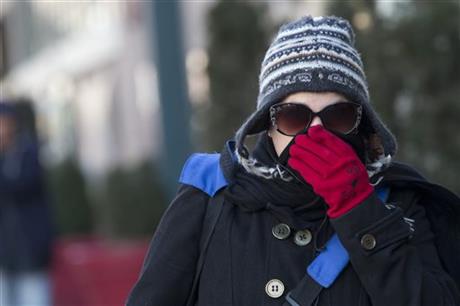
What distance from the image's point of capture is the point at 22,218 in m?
8.41

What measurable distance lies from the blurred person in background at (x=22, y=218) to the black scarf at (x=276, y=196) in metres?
5.51

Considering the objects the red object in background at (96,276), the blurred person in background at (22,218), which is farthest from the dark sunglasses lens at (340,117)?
the red object in background at (96,276)

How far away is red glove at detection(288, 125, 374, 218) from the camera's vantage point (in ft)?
9.12

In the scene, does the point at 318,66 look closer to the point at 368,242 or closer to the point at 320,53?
the point at 320,53

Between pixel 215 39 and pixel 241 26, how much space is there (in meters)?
0.23

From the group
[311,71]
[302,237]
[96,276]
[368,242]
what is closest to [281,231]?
[302,237]

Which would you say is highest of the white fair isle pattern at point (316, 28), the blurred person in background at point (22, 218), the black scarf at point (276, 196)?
the white fair isle pattern at point (316, 28)

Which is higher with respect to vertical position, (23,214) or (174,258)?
(174,258)

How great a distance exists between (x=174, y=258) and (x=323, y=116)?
1.68ft

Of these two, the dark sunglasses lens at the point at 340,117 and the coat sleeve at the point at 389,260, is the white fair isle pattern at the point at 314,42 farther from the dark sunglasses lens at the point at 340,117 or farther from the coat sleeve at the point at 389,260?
the coat sleeve at the point at 389,260

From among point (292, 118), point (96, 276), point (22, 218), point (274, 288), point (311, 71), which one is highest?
point (311, 71)

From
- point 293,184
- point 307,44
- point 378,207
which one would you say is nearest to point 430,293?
point 378,207

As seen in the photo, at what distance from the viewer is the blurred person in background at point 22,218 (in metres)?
8.40

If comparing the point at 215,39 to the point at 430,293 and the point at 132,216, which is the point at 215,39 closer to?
the point at 132,216
